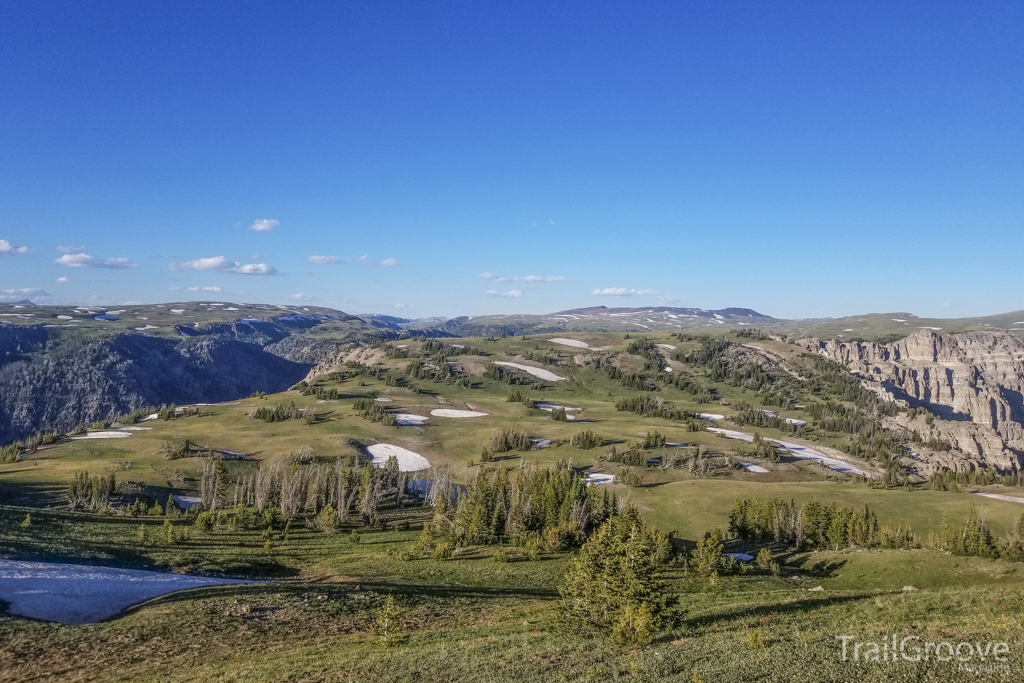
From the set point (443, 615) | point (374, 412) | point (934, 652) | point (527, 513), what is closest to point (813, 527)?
point (527, 513)

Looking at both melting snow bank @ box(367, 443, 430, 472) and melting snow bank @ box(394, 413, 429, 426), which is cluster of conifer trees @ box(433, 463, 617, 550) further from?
melting snow bank @ box(394, 413, 429, 426)

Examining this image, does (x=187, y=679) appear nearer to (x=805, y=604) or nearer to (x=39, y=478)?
(x=805, y=604)

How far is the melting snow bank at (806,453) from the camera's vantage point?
144 metres

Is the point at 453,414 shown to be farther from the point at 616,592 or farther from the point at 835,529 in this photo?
the point at 616,592

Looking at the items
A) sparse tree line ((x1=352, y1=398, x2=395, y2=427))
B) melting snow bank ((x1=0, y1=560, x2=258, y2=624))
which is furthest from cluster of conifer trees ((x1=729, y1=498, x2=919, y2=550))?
sparse tree line ((x1=352, y1=398, x2=395, y2=427))


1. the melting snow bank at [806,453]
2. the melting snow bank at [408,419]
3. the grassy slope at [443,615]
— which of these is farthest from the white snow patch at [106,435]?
the melting snow bank at [806,453]

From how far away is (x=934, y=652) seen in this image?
20.9 metres

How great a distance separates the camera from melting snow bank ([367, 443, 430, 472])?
12900cm

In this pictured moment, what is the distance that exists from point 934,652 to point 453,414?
17338 centimetres

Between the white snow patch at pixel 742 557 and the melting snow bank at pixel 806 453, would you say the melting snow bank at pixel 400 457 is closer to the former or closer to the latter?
the white snow patch at pixel 742 557

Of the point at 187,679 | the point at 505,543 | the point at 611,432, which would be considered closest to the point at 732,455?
the point at 611,432

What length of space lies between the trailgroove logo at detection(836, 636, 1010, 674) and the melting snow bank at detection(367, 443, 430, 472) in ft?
370

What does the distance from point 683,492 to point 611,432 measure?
66569mm

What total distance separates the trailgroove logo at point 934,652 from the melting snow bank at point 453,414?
544ft
